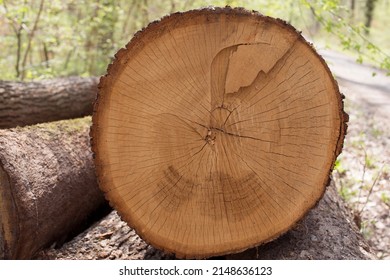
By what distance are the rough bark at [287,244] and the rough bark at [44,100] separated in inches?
58.1

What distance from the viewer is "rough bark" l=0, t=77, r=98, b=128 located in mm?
3998

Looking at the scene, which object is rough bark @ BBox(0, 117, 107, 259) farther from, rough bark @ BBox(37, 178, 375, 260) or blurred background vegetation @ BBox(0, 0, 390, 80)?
blurred background vegetation @ BBox(0, 0, 390, 80)

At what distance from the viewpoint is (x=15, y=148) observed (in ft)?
9.22

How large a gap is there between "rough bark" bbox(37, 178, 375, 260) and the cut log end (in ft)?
0.67

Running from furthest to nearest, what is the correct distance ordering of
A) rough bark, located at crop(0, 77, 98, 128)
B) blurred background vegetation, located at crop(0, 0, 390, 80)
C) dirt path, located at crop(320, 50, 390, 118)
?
dirt path, located at crop(320, 50, 390, 118) < blurred background vegetation, located at crop(0, 0, 390, 80) < rough bark, located at crop(0, 77, 98, 128)

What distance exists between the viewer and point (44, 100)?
4.46 m

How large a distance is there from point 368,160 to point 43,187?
10.7 ft

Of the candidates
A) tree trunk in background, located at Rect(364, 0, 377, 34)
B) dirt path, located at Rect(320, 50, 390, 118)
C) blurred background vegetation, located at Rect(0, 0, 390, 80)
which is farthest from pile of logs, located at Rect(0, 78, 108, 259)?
tree trunk in background, located at Rect(364, 0, 377, 34)

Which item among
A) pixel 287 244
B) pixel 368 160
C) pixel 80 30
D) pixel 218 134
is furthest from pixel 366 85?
pixel 218 134

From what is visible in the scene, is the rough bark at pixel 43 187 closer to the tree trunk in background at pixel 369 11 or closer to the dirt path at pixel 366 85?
the dirt path at pixel 366 85

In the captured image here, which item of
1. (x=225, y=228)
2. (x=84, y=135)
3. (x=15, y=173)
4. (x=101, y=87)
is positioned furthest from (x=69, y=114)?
(x=225, y=228)

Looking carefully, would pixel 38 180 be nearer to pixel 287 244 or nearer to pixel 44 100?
pixel 287 244

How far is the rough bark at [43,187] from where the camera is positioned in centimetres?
267

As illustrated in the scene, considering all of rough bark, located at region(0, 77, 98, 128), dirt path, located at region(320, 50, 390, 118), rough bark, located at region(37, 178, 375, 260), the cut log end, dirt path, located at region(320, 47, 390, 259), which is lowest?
dirt path, located at region(320, 50, 390, 118)
